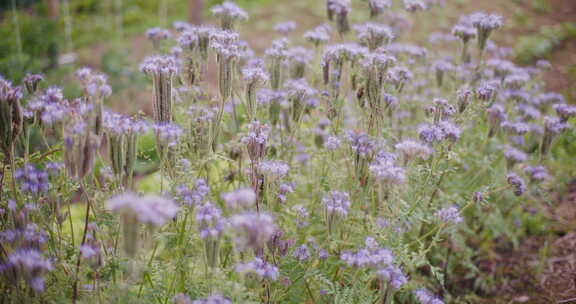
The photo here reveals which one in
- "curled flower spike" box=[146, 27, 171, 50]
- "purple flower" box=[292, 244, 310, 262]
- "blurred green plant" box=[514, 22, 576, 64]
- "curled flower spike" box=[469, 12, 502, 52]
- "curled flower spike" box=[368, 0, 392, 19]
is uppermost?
"curled flower spike" box=[368, 0, 392, 19]

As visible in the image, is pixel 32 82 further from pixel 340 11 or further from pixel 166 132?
pixel 340 11

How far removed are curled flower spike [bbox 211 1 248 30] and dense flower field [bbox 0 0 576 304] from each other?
1 cm

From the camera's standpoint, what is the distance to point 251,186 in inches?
107

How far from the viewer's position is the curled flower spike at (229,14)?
10.5 feet

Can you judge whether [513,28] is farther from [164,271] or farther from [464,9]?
[164,271]

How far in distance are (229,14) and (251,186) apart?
1259mm

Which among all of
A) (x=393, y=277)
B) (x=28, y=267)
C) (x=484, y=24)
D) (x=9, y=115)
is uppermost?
(x=484, y=24)

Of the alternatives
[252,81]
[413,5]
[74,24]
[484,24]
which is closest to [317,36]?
[413,5]

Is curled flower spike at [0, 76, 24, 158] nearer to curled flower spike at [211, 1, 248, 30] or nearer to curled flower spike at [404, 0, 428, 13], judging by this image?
curled flower spike at [211, 1, 248, 30]

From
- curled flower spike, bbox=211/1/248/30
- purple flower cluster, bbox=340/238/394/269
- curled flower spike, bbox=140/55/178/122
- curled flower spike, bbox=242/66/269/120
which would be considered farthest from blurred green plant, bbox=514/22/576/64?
curled flower spike, bbox=140/55/178/122

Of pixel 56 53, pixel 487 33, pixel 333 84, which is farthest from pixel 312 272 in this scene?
pixel 56 53

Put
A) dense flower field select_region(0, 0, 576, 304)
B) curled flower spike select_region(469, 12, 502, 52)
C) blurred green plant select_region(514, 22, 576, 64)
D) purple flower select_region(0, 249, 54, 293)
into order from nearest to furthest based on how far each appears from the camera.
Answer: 1. purple flower select_region(0, 249, 54, 293)
2. dense flower field select_region(0, 0, 576, 304)
3. curled flower spike select_region(469, 12, 502, 52)
4. blurred green plant select_region(514, 22, 576, 64)

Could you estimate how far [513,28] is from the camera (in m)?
10.3

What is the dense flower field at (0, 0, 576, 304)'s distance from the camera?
7.18 feet
